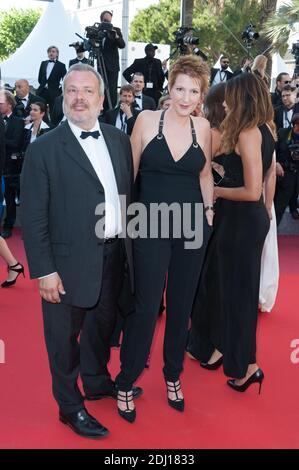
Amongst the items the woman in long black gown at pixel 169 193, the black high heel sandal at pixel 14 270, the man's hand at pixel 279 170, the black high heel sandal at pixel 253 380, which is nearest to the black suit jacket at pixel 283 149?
the man's hand at pixel 279 170

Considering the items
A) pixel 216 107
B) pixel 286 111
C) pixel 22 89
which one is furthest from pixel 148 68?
pixel 216 107

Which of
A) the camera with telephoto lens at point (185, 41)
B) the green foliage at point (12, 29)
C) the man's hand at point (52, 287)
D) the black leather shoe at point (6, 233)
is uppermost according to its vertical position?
the green foliage at point (12, 29)

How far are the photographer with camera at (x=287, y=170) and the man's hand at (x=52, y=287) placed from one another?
4738 mm

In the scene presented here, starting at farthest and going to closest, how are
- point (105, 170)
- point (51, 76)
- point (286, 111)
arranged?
point (51, 76) → point (286, 111) → point (105, 170)

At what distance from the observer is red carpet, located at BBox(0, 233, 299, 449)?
8.56 feet

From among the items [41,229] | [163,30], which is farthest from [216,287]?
[163,30]

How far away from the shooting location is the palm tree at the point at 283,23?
16844mm

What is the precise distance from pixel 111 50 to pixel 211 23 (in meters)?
23.2

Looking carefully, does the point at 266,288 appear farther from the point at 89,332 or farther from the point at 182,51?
the point at 182,51

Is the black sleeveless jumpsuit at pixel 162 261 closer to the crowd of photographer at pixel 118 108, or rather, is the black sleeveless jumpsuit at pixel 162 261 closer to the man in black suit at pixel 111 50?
the crowd of photographer at pixel 118 108

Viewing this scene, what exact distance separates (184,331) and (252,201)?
2.43 ft

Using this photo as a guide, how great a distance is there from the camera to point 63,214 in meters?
2.42

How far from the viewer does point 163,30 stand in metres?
A: 34.5

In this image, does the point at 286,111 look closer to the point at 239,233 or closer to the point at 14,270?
the point at 14,270
